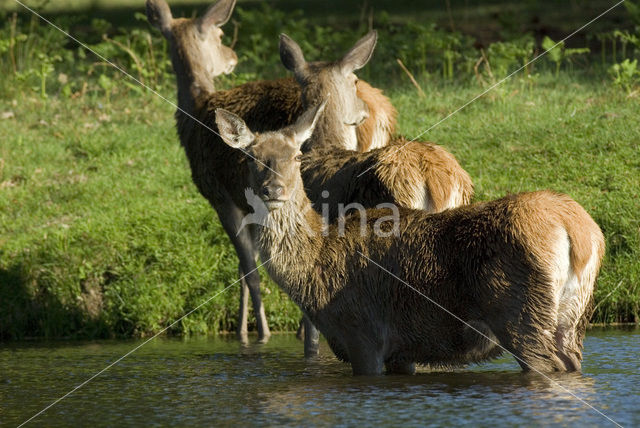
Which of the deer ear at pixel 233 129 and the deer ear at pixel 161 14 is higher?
the deer ear at pixel 161 14

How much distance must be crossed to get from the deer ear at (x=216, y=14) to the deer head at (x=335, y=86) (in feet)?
4.13

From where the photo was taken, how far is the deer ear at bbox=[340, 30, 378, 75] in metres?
9.37

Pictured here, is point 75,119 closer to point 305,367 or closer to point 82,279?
point 82,279

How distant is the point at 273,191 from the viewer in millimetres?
7051

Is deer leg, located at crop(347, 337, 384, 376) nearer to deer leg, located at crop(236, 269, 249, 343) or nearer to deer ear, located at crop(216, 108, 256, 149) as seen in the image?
deer ear, located at crop(216, 108, 256, 149)

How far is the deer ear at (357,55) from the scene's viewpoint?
369 inches

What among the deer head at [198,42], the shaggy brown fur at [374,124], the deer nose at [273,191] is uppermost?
the deer head at [198,42]

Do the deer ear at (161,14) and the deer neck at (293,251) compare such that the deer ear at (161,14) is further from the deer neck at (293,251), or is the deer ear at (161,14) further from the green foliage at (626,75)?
the green foliage at (626,75)

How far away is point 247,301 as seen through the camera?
972 cm

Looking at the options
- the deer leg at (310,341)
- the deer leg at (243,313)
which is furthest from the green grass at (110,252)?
the deer leg at (310,341)

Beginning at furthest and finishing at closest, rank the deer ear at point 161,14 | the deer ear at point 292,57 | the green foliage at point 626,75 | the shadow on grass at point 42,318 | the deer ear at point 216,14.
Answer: the green foliage at point 626,75 < the deer ear at point 161,14 < the deer ear at point 216,14 < the shadow on grass at point 42,318 < the deer ear at point 292,57

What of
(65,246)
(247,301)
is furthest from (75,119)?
(247,301)

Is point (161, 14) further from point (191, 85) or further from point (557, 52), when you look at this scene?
point (557, 52)

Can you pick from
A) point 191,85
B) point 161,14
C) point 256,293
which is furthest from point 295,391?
point 161,14
